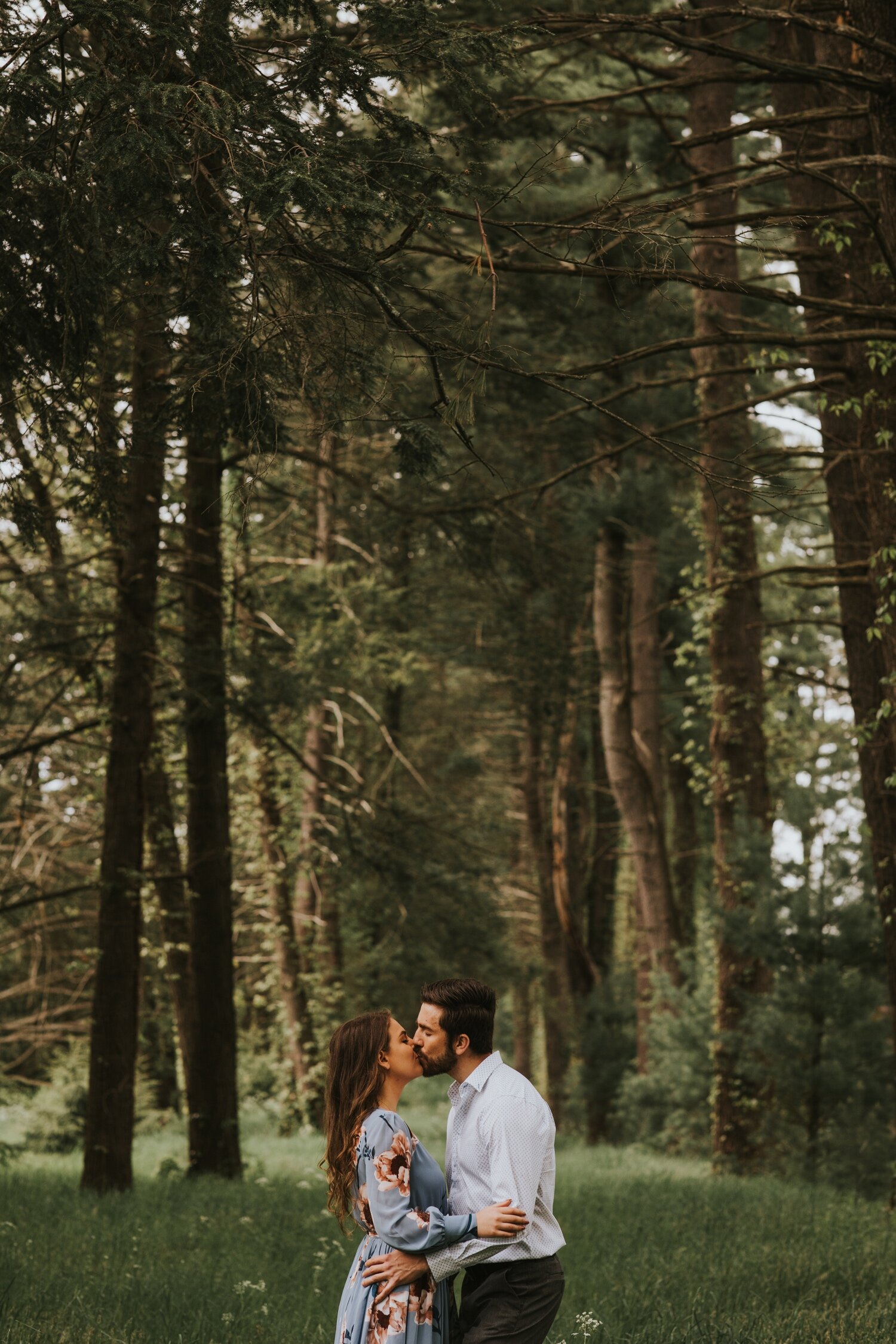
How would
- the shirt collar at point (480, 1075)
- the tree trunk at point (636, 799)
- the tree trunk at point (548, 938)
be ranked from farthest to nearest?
the tree trunk at point (548, 938) → the tree trunk at point (636, 799) → the shirt collar at point (480, 1075)

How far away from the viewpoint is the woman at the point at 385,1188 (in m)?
3.38

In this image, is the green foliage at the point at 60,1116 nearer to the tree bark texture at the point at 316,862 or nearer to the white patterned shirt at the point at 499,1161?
the tree bark texture at the point at 316,862

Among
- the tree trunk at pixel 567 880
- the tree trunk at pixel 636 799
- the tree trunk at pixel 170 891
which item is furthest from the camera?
the tree trunk at pixel 567 880

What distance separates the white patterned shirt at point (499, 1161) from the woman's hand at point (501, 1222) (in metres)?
0.03

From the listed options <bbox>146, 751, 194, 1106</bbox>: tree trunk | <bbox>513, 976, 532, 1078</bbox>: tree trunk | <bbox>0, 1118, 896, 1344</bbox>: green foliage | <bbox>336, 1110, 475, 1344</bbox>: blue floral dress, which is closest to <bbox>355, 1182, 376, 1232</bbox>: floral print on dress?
<bbox>336, 1110, 475, 1344</bbox>: blue floral dress

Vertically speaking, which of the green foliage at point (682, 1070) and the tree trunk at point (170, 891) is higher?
the tree trunk at point (170, 891)

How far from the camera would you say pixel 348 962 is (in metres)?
23.7

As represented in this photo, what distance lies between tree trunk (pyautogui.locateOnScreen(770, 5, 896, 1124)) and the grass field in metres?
2.11

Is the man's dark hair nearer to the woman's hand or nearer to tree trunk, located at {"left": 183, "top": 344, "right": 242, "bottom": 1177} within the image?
the woman's hand

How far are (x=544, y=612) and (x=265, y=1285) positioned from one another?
12.3m

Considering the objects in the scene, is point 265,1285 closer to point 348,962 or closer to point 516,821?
point 348,962

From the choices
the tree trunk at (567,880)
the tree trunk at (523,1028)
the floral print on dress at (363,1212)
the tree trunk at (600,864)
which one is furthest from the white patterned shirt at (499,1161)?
the tree trunk at (523,1028)

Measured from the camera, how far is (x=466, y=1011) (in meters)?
3.65

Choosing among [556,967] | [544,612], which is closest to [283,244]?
[544,612]
